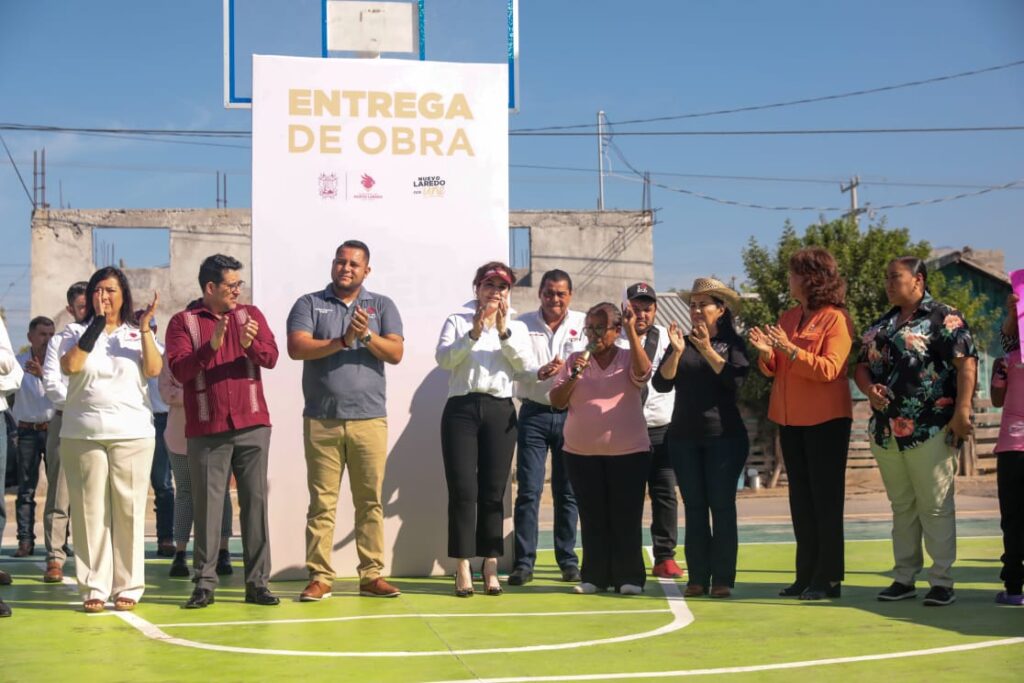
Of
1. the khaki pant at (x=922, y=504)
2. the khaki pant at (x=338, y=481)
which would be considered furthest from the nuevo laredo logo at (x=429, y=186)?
the khaki pant at (x=922, y=504)

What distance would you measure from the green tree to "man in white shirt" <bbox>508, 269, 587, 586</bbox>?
13.2 m

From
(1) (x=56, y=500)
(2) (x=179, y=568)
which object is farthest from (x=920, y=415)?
(1) (x=56, y=500)

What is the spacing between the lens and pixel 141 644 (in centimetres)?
582

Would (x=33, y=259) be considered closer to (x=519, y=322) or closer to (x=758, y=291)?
(x=758, y=291)

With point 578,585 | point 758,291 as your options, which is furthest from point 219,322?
point 758,291

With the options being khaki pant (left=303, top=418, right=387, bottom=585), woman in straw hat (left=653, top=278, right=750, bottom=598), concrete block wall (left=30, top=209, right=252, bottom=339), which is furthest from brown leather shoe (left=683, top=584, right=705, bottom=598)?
concrete block wall (left=30, top=209, right=252, bottom=339)

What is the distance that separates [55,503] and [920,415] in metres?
6.08

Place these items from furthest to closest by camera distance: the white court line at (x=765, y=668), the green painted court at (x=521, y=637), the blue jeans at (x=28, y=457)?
1. the blue jeans at (x=28, y=457)
2. the green painted court at (x=521, y=637)
3. the white court line at (x=765, y=668)

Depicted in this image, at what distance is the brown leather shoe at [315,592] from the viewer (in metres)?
7.16

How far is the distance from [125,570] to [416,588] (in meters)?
1.84

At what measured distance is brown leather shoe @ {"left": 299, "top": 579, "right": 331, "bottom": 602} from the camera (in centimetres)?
716

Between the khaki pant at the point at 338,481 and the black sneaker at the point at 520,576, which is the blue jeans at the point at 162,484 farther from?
the black sneaker at the point at 520,576

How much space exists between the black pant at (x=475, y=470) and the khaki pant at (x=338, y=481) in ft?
1.49

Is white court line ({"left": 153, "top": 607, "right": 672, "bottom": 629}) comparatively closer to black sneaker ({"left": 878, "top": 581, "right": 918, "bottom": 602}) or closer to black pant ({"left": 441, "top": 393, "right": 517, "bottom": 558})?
black pant ({"left": 441, "top": 393, "right": 517, "bottom": 558})
